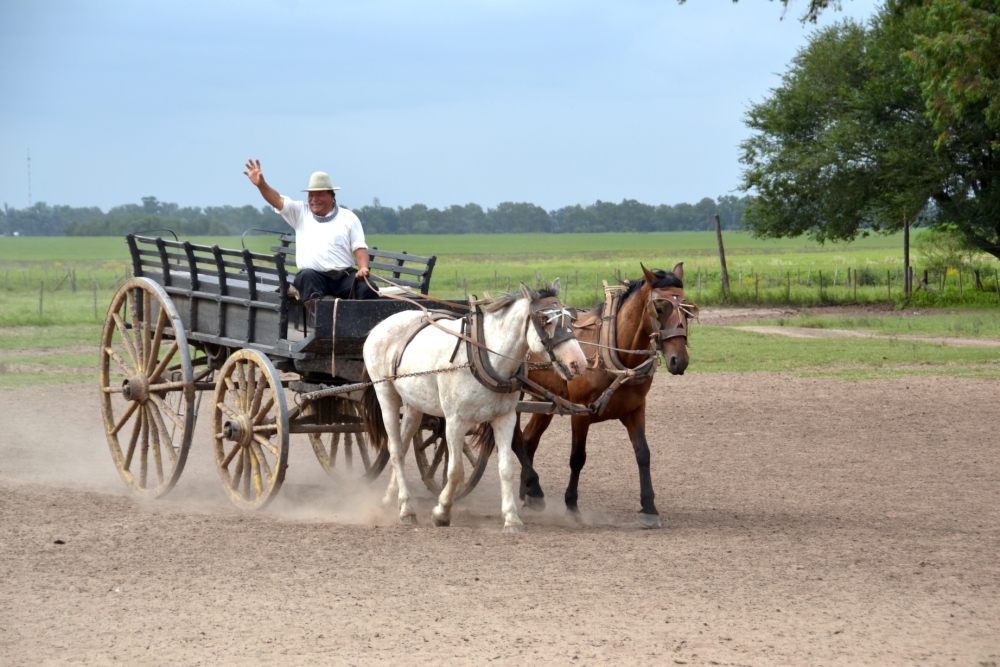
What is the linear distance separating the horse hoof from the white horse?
3.28 ft

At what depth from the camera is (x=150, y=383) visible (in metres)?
9.15

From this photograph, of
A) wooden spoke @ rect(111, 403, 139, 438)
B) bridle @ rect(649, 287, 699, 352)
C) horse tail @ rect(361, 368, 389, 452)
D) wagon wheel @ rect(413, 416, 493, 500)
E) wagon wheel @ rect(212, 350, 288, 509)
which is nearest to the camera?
bridle @ rect(649, 287, 699, 352)

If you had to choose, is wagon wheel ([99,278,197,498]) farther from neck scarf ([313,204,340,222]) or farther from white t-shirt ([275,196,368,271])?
neck scarf ([313,204,340,222])

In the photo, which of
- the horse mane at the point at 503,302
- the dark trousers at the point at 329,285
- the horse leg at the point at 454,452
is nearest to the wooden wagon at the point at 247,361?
the dark trousers at the point at 329,285

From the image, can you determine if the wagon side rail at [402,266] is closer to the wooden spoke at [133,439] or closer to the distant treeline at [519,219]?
the wooden spoke at [133,439]

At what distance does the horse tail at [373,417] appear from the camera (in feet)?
27.2

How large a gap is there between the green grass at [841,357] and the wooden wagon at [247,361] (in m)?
9.28

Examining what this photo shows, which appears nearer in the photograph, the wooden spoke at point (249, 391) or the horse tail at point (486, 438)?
the wooden spoke at point (249, 391)

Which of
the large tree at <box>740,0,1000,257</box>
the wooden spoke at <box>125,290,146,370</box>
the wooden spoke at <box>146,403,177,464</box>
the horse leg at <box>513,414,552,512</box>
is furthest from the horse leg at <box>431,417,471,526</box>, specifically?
the large tree at <box>740,0,1000,257</box>

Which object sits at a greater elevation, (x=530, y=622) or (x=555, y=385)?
(x=555, y=385)

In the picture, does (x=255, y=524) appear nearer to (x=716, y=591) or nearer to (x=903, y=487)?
(x=716, y=591)

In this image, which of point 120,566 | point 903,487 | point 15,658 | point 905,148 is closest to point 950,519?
point 903,487

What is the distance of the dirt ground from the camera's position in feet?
16.8

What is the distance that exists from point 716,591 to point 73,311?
2533cm
